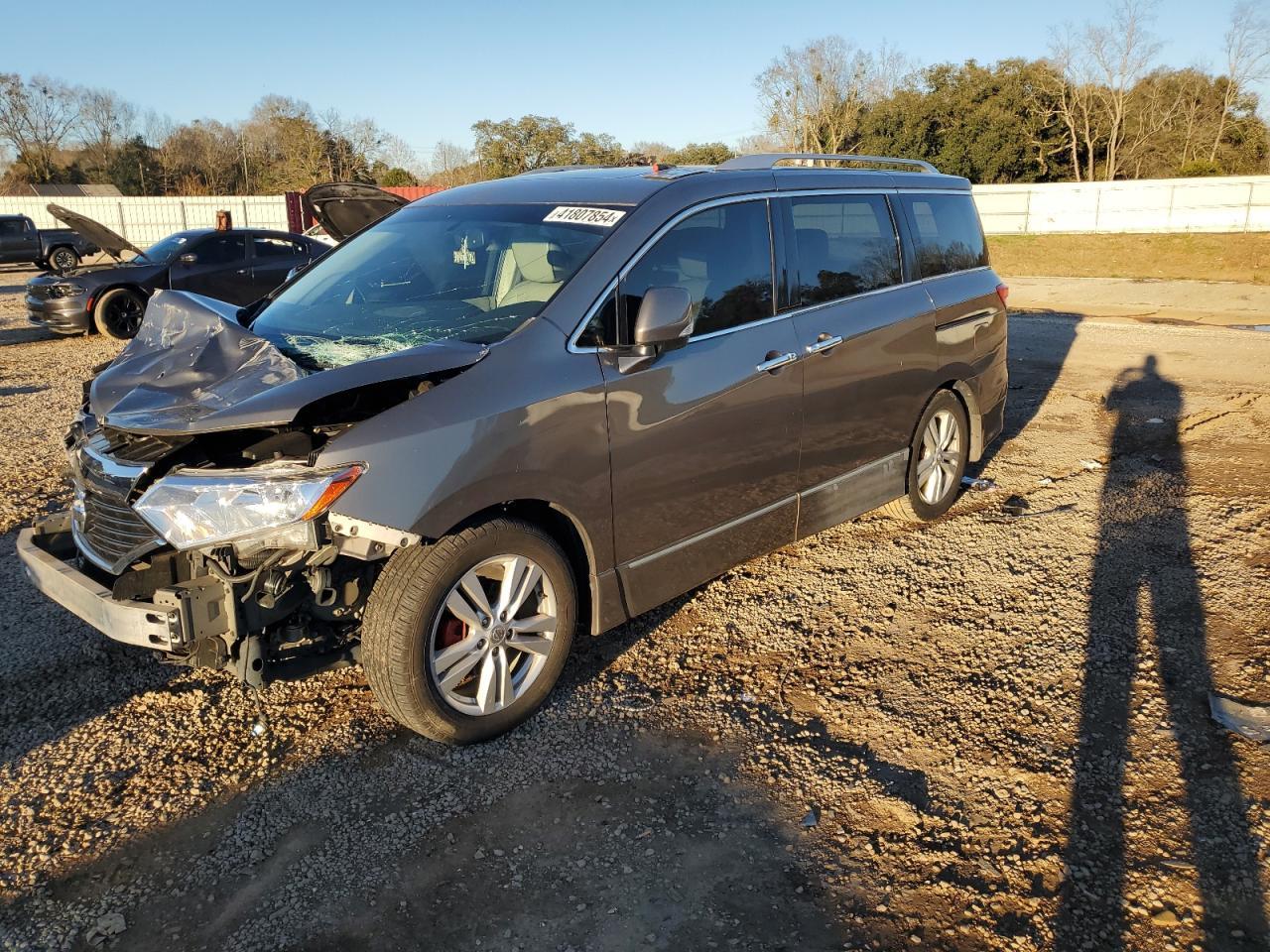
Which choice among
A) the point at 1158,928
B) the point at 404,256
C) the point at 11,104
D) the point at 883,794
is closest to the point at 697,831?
the point at 883,794

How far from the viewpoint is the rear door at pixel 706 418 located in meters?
3.70

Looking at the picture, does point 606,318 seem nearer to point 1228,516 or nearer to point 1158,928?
point 1158,928

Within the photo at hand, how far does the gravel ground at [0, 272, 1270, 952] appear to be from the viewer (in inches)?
105

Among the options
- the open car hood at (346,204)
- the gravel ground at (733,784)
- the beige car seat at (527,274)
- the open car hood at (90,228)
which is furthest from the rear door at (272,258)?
the beige car seat at (527,274)

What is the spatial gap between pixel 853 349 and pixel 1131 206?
104ft

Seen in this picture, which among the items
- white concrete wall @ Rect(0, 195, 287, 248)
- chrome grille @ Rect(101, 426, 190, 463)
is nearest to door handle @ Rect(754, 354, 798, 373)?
chrome grille @ Rect(101, 426, 190, 463)

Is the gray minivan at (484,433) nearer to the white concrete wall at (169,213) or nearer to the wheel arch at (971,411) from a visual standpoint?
the wheel arch at (971,411)

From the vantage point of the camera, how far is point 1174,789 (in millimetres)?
3195

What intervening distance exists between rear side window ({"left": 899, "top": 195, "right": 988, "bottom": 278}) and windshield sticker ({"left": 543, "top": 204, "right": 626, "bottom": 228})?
2.36 metres

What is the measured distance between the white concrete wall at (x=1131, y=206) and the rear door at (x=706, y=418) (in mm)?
28347

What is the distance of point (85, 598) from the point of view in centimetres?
328

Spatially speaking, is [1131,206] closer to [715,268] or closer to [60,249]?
[715,268]

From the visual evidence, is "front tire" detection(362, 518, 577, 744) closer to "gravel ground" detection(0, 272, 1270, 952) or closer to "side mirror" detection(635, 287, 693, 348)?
"gravel ground" detection(0, 272, 1270, 952)

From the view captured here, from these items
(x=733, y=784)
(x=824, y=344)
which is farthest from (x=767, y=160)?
(x=733, y=784)
